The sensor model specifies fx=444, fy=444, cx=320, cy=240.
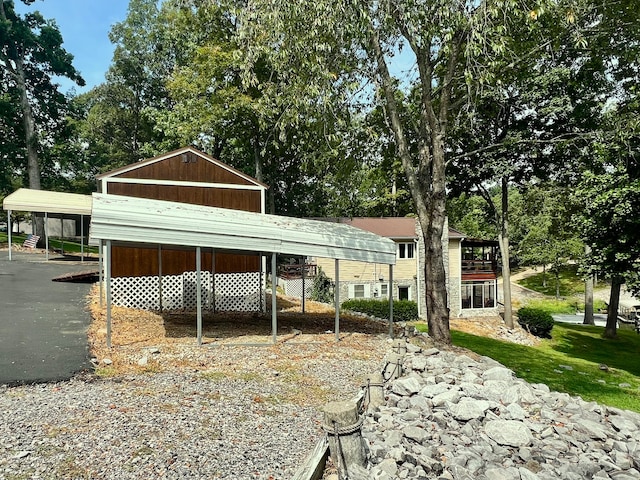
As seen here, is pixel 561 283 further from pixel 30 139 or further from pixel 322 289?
pixel 30 139

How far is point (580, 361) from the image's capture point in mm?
20016

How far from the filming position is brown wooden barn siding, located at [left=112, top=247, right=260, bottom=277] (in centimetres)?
1509

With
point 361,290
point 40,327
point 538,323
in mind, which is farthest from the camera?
point 361,290

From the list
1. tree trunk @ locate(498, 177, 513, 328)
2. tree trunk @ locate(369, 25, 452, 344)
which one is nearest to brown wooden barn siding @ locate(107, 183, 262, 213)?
tree trunk @ locate(369, 25, 452, 344)

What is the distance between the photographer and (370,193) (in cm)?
4266

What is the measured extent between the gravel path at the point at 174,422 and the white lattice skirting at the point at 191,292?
705 centimetres

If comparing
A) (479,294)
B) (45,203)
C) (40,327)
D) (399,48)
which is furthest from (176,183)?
(479,294)

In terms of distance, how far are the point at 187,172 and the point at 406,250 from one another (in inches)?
678

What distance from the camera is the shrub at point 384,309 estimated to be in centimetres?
2406

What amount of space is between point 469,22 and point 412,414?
24.0 ft

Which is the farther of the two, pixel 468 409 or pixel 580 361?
pixel 580 361

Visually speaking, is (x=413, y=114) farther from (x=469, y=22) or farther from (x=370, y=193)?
(x=370, y=193)

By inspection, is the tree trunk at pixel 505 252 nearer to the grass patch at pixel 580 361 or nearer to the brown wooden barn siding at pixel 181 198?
the grass patch at pixel 580 361

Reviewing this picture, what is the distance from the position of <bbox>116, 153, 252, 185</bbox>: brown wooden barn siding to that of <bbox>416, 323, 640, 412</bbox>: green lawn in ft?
39.0
